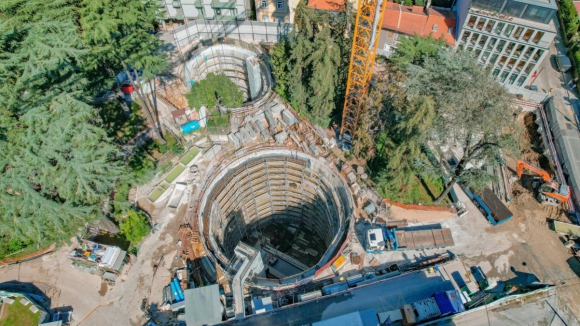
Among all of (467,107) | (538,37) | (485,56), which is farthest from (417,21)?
(467,107)

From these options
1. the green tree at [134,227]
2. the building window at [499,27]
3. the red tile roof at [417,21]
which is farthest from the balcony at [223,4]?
the building window at [499,27]

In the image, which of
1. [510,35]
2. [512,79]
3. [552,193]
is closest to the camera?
[552,193]

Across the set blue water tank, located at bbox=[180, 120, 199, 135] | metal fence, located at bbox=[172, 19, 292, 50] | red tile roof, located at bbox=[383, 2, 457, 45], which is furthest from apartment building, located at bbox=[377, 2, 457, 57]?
blue water tank, located at bbox=[180, 120, 199, 135]

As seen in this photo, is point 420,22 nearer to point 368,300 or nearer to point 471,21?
point 471,21

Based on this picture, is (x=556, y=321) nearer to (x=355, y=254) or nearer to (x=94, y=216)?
(x=355, y=254)

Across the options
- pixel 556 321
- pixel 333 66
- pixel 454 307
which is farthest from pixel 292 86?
pixel 556 321

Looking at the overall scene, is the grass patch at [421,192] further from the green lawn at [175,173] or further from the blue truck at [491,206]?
the green lawn at [175,173]
